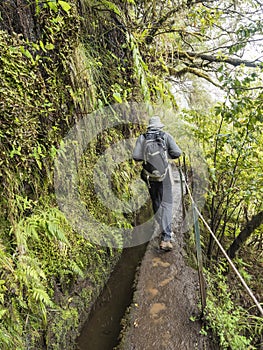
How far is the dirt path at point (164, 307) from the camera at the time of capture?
2.79 meters

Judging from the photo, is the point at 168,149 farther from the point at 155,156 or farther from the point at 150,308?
the point at 150,308

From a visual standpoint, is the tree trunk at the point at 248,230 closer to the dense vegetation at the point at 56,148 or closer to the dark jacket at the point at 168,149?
the dense vegetation at the point at 56,148

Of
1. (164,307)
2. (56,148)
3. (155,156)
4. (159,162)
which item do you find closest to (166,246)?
(164,307)

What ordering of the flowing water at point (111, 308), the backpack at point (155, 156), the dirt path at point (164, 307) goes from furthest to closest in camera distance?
the backpack at point (155, 156) → the flowing water at point (111, 308) → the dirt path at point (164, 307)

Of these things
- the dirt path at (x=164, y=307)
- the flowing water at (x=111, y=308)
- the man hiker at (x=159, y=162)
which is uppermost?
the man hiker at (x=159, y=162)

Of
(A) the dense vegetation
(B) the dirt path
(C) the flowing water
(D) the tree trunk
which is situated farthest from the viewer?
(D) the tree trunk

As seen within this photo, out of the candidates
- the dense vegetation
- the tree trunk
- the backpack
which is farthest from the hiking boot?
the tree trunk

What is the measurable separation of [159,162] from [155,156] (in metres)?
0.12

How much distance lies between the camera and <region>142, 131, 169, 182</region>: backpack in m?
3.90

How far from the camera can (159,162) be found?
13.0 ft

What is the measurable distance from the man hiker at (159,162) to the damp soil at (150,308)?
483 millimetres

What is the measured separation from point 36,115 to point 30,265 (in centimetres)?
141

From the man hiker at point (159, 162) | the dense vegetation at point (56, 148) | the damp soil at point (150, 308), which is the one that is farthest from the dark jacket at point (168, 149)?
the damp soil at point (150, 308)

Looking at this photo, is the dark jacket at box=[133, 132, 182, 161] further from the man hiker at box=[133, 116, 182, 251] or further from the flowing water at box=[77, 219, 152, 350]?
the flowing water at box=[77, 219, 152, 350]
